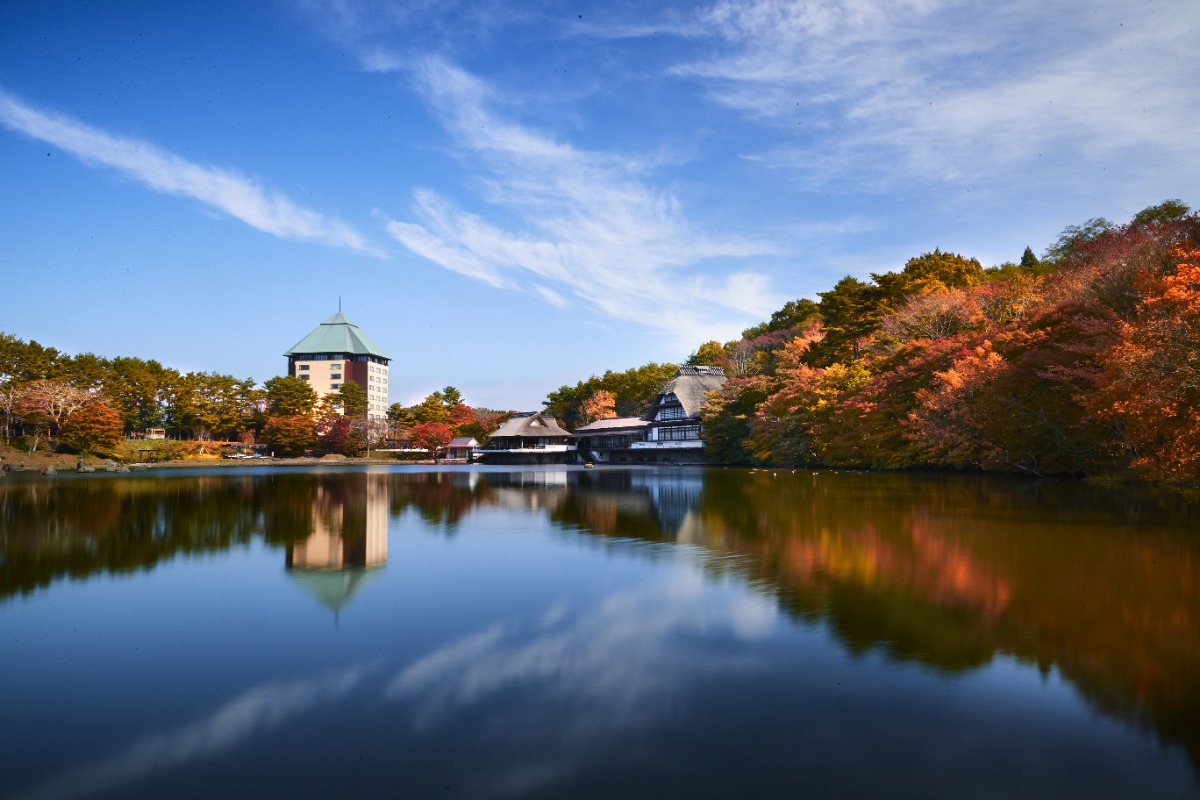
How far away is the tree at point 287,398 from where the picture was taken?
60.1 metres

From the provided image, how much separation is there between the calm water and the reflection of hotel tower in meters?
0.09

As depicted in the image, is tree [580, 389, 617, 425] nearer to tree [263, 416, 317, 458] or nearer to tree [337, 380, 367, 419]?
tree [337, 380, 367, 419]

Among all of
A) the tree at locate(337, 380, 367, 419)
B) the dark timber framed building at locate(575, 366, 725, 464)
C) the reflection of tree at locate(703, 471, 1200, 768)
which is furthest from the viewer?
the tree at locate(337, 380, 367, 419)

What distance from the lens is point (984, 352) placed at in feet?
77.7

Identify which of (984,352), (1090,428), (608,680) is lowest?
(608,680)

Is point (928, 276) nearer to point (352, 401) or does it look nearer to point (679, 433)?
point (679, 433)

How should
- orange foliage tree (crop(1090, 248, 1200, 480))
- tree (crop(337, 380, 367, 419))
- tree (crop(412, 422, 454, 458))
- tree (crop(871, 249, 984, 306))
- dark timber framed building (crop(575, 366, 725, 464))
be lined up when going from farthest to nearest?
tree (crop(412, 422, 454, 458)) < tree (crop(337, 380, 367, 419)) < dark timber framed building (crop(575, 366, 725, 464)) < tree (crop(871, 249, 984, 306)) < orange foliage tree (crop(1090, 248, 1200, 480))

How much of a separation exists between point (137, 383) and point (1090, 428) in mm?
Result: 56086

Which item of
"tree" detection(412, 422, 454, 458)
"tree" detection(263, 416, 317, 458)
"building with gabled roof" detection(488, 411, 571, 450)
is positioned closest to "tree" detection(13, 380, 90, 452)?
"tree" detection(263, 416, 317, 458)

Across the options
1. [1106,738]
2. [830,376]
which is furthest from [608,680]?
[830,376]

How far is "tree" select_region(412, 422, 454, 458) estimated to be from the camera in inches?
2628

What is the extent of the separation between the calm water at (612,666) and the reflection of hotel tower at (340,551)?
0.09 metres

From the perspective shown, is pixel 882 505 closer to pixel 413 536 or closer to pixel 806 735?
pixel 413 536

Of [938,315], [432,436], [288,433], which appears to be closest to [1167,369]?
[938,315]
